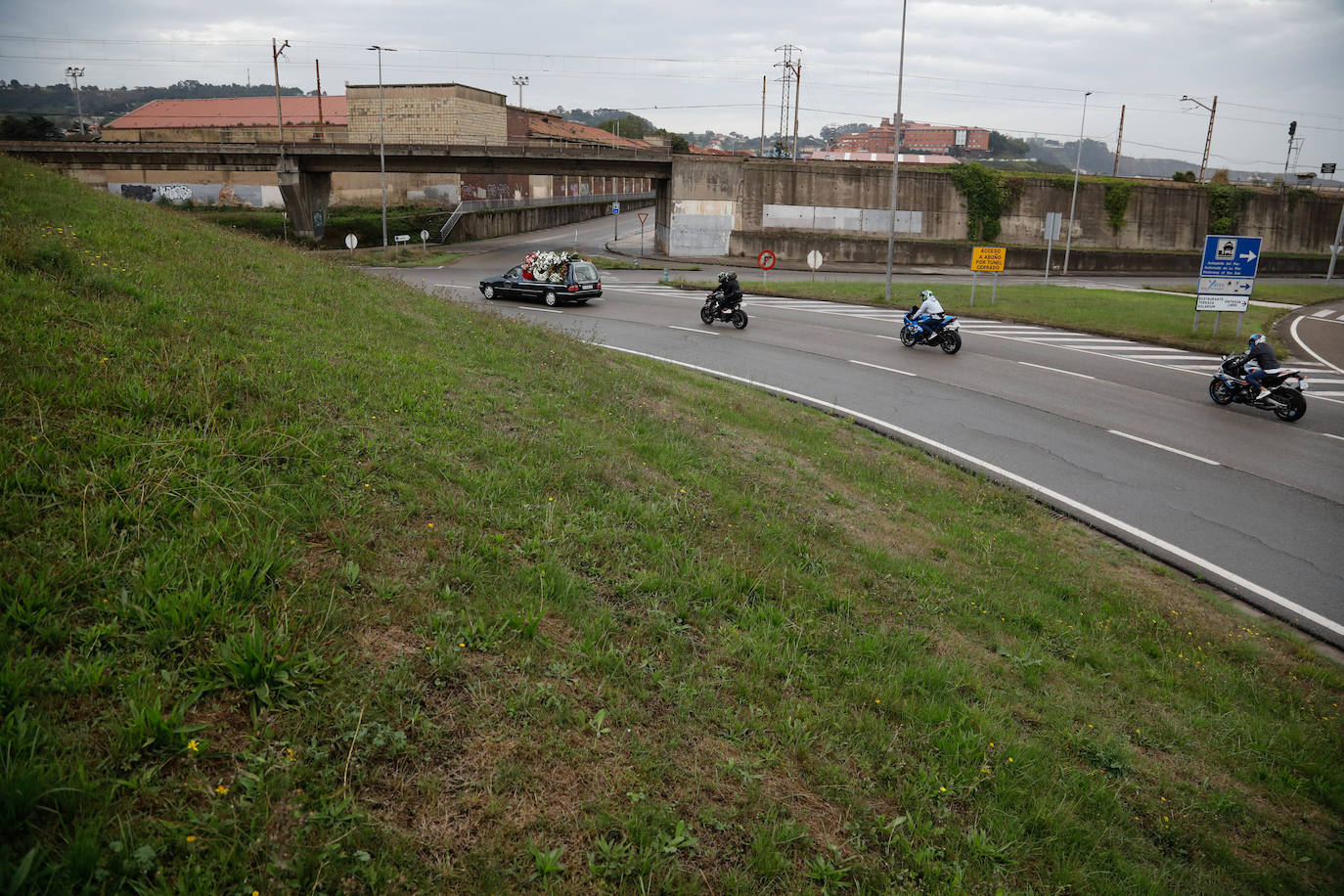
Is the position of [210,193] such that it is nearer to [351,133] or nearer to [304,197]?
[351,133]

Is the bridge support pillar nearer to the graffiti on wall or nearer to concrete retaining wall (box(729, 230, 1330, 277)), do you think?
the graffiti on wall

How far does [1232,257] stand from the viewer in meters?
22.6

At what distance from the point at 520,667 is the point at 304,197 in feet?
205

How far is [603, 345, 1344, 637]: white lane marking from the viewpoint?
8.53m

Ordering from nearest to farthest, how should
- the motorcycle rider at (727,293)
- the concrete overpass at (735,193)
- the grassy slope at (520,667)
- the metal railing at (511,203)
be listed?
the grassy slope at (520,667)
the motorcycle rider at (727,293)
the concrete overpass at (735,193)
the metal railing at (511,203)

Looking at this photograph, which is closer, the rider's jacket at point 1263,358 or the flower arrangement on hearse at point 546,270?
the rider's jacket at point 1263,358

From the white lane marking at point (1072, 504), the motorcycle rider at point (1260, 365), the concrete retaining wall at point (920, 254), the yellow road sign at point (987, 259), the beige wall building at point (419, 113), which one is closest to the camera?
the white lane marking at point (1072, 504)

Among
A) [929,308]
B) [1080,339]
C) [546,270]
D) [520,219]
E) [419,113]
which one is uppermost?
[419,113]

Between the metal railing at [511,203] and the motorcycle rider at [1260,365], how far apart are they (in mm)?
58458

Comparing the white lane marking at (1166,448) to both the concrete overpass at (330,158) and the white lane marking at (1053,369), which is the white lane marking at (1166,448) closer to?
the white lane marking at (1053,369)

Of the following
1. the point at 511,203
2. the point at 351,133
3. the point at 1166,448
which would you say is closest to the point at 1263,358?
the point at 1166,448

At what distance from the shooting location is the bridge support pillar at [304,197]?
55.6 m

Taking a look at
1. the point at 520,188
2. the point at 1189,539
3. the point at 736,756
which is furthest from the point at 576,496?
the point at 520,188

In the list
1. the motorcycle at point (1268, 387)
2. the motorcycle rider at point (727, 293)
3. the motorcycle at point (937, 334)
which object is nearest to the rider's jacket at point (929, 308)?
the motorcycle at point (937, 334)
